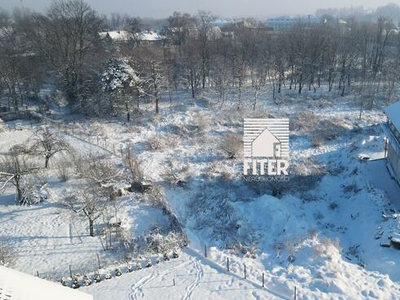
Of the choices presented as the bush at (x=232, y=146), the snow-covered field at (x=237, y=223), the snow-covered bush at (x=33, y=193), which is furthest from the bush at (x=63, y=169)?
the bush at (x=232, y=146)

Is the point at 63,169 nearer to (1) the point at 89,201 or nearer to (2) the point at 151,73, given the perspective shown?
(1) the point at 89,201

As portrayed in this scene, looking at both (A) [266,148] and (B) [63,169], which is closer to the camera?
(B) [63,169]

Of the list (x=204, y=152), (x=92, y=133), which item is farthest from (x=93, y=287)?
(x=92, y=133)

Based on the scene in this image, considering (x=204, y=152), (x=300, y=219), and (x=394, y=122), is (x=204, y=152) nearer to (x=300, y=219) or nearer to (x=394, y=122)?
(x=300, y=219)

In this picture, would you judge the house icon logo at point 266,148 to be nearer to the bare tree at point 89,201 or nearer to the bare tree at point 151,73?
the bare tree at point 89,201

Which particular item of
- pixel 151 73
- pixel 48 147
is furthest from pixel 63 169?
pixel 151 73

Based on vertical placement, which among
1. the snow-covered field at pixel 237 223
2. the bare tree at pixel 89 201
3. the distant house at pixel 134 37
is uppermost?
the distant house at pixel 134 37
